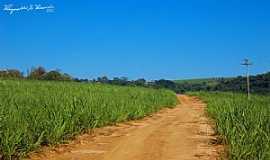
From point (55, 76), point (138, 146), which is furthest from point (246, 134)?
point (55, 76)

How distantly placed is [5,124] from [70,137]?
2936mm

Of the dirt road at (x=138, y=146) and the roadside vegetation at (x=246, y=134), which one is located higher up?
the roadside vegetation at (x=246, y=134)

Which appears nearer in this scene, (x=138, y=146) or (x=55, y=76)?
(x=138, y=146)

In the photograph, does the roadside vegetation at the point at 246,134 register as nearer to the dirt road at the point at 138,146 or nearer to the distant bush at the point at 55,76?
the dirt road at the point at 138,146

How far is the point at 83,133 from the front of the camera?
15.3 m

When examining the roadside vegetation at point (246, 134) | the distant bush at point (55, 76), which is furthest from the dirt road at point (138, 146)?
the distant bush at point (55, 76)

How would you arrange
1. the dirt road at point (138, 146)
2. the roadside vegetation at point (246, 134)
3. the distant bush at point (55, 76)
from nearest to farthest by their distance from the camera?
the roadside vegetation at point (246, 134), the dirt road at point (138, 146), the distant bush at point (55, 76)

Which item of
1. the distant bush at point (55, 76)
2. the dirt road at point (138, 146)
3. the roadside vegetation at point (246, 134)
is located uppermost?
the distant bush at point (55, 76)

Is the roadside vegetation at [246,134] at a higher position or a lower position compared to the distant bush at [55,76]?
lower

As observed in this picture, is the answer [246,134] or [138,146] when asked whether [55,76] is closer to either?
[138,146]

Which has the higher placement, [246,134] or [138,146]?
[246,134]

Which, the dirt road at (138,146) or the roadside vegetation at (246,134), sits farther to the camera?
the dirt road at (138,146)

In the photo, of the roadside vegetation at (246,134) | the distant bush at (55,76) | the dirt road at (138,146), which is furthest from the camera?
the distant bush at (55,76)

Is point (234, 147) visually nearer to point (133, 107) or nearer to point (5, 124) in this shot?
point (5, 124)
